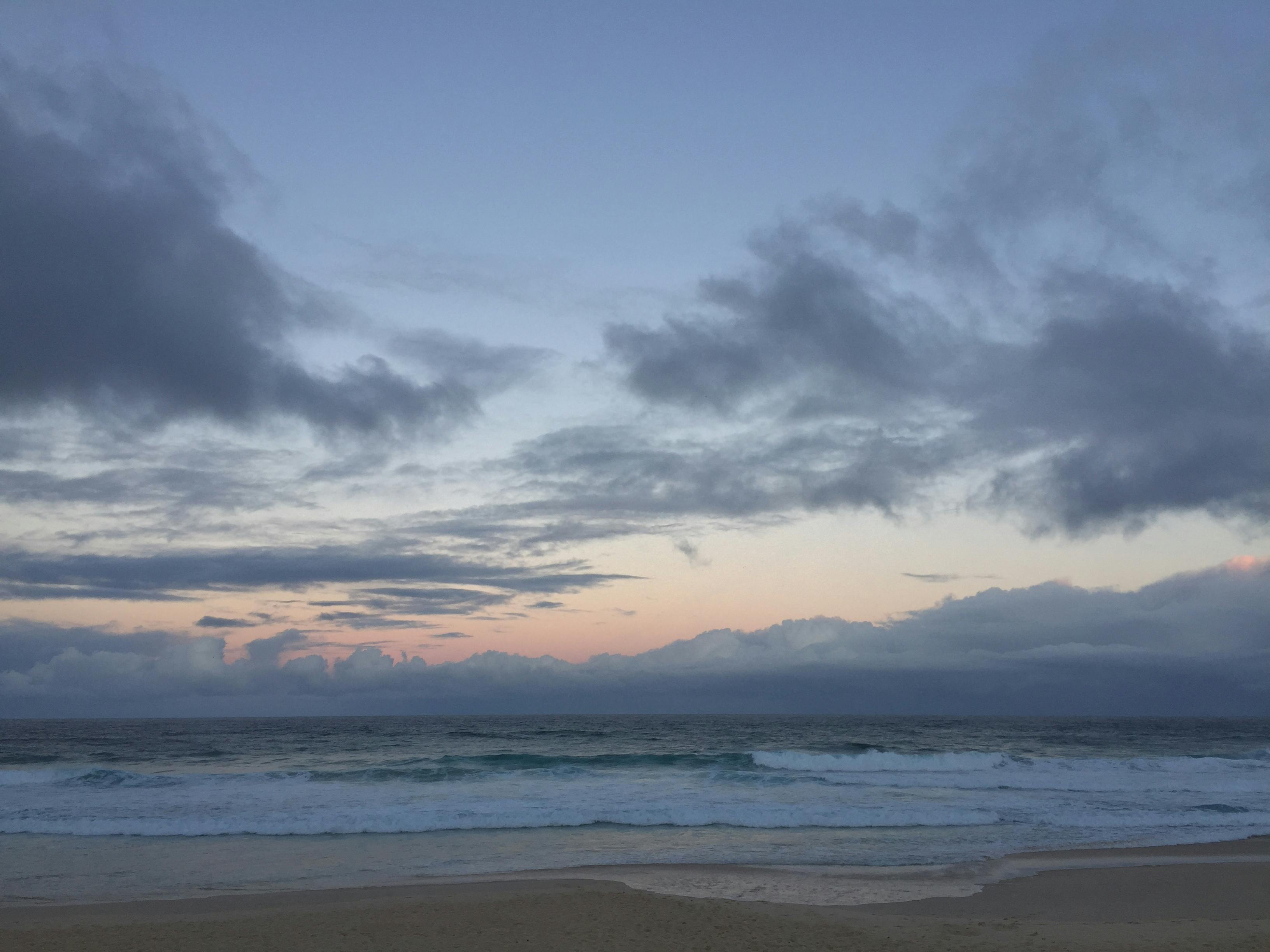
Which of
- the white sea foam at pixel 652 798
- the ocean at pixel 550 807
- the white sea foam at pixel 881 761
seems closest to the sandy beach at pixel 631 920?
the ocean at pixel 550 807

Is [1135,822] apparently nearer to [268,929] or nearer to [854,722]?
[268,929]

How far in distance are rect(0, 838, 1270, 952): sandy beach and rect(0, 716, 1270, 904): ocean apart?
163 centimetres

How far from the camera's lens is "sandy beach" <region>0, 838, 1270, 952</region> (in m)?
11.0

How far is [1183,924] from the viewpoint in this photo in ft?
40.9

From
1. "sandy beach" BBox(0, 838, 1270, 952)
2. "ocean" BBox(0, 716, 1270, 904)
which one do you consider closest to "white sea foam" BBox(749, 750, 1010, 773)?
"ocean" BBox(0, 716, 1270, 904)

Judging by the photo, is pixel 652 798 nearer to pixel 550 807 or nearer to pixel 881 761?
pixel 550 807

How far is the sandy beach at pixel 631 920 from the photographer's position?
11.0m

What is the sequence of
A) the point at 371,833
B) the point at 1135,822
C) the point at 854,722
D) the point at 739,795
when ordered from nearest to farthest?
the point at 371,833, the point at 1135,822, the point at 739,795, the point at 854,722

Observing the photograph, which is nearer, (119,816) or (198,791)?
(119,816)

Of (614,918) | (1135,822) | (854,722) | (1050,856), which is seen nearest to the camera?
(614,918)

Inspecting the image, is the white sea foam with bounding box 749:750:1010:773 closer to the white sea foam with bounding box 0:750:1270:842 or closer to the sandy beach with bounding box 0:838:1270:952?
the white sea foam with bounding box 0:750:1270:842

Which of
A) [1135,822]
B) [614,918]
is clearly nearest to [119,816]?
[614,918]

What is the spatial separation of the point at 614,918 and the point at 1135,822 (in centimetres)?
1742

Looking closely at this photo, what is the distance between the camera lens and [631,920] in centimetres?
1194
